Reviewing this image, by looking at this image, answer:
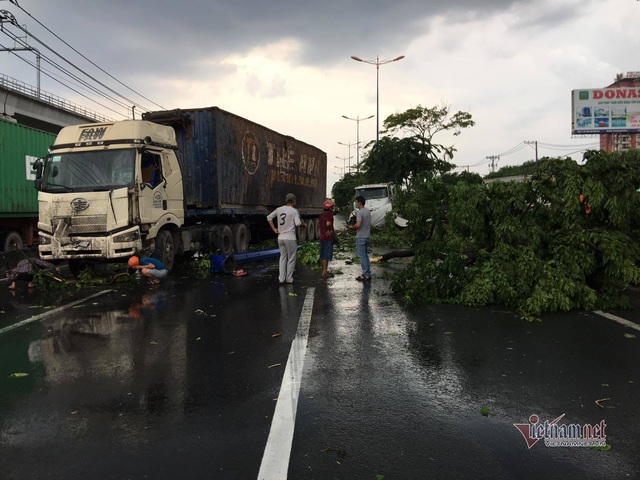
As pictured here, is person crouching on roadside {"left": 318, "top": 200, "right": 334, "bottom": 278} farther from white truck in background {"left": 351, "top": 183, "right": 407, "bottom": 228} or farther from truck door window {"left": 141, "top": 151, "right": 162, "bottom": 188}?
white truck in background {"left": 351, "top": 183, "right": 407, "bottom": 228}

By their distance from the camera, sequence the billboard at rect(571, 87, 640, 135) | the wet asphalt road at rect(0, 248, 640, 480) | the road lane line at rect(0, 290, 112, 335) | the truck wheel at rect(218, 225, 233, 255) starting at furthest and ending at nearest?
the billboard at rect(571, 87, 640, 135)
the truck wheel at rect(218, 225, 233, 255)
the road lane line at rect(0, 290, 112, 335)
the wet asphalt road at rect(0, 248, 640, 480)

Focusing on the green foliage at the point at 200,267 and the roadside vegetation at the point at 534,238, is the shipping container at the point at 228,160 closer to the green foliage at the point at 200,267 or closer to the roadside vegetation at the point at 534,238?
the green foliage at the point at 200,267

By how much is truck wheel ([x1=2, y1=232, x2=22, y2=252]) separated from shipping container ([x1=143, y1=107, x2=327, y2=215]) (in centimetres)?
555

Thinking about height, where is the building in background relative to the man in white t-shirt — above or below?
above

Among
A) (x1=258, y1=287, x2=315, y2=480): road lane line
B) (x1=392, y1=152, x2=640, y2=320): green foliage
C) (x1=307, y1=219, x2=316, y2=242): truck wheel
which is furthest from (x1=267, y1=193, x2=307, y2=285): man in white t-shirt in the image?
(x1=307, y1=219, x2=316, y2=242): truck wheel

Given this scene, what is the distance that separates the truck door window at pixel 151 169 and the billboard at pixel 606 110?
172 feet

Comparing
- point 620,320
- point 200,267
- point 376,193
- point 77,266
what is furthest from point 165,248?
point 376,193

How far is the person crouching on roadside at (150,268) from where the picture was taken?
31.7 ft

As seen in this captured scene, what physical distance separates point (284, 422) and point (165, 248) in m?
8.28

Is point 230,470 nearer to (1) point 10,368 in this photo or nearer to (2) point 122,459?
(2) point 122,459

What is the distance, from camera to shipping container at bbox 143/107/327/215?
12.8 m

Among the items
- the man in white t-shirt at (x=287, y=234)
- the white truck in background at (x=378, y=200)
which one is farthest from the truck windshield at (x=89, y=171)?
the white truck in background at (x=378, y=200)

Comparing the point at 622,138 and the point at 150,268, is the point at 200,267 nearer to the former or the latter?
the point at 150,268

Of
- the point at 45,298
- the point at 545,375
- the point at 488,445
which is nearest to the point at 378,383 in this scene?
the point at 488,445
